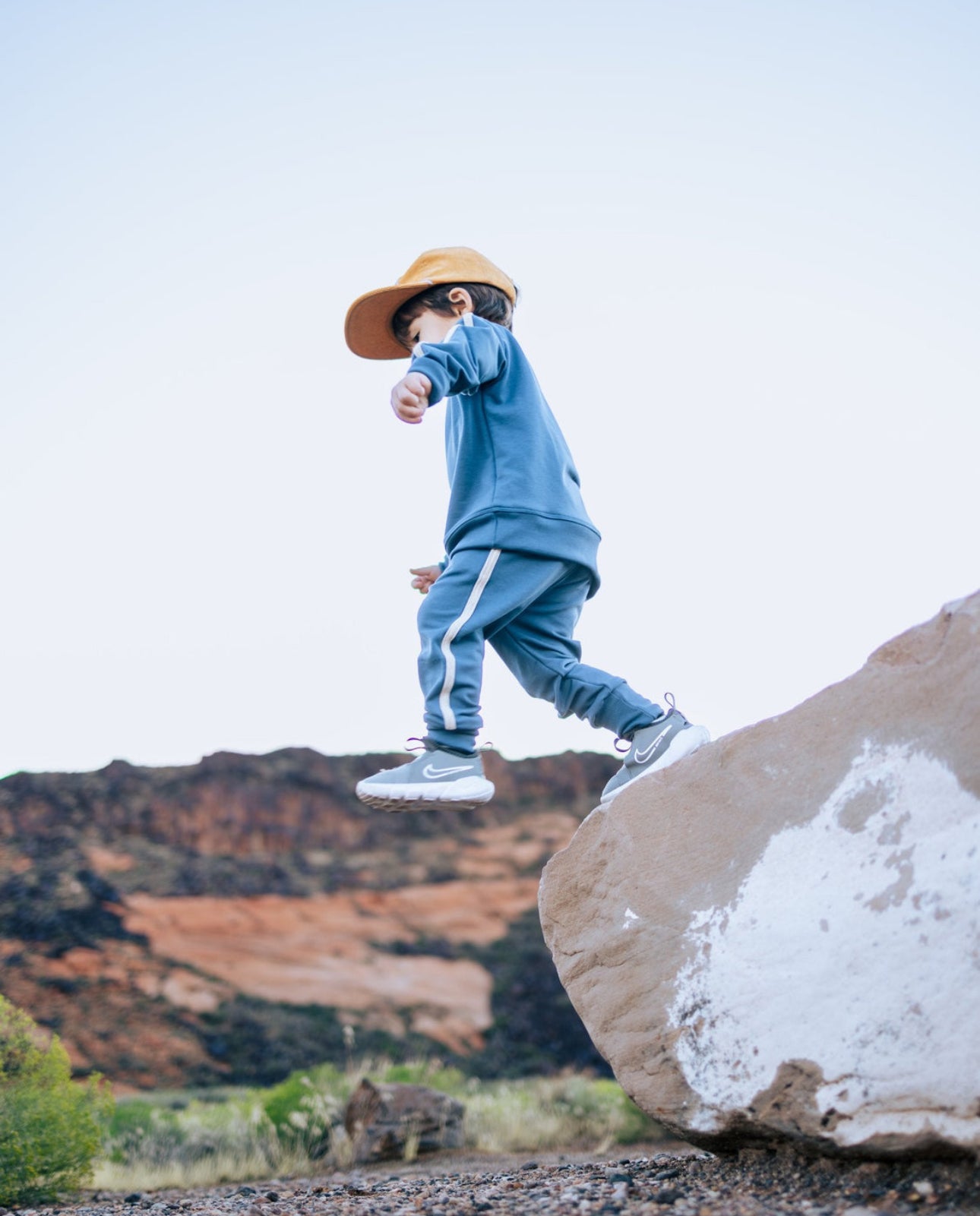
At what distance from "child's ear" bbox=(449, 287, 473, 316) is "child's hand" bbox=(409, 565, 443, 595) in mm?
858


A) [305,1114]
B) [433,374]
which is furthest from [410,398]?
[305,1114]

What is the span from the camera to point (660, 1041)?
9.11ft

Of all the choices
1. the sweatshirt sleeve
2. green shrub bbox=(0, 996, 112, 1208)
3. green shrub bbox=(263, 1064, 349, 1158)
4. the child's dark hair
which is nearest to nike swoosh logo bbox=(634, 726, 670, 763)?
the sweatshirt sleeve

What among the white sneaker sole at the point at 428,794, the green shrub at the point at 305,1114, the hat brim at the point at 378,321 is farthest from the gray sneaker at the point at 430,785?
the green shrub at the point at 305,1114

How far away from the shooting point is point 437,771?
3.10m

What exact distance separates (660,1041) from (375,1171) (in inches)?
166

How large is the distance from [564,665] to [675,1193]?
147 cm

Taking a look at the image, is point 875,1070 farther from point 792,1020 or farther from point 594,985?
point 594,985

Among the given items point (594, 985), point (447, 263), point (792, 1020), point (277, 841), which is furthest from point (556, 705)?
point (277, 841)

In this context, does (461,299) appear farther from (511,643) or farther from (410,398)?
(511,643)

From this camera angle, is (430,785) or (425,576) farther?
(425,576)

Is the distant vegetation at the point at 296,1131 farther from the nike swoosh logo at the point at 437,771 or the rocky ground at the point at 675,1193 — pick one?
the nike swoosh logo at the point at 437,771

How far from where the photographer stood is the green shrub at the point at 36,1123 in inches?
173

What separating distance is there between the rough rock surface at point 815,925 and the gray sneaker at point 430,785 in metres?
0.42
